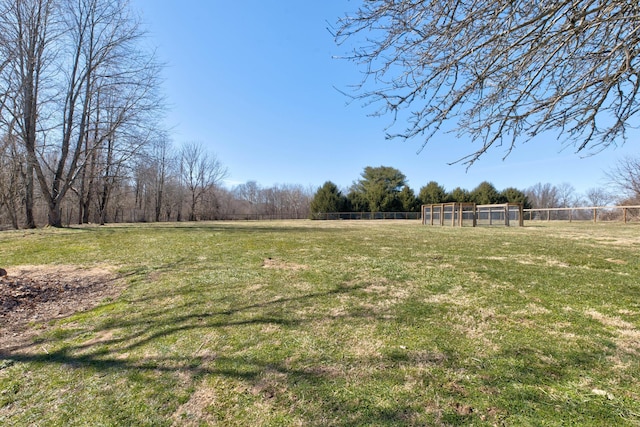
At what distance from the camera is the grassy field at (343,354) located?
5.59 feet

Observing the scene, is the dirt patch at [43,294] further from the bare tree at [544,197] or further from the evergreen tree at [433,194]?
the bare tree at [544,197]

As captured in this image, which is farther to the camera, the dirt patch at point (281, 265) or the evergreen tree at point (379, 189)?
the evergreen tree at point (379, 189)

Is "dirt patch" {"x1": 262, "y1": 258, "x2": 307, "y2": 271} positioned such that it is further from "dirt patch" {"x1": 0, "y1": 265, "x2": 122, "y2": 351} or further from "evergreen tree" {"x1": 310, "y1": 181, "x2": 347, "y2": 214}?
"evergreen tree" {"x1": 310, "y1": 181, "x2": 347, "y2": 214}

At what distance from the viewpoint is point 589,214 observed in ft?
97.1

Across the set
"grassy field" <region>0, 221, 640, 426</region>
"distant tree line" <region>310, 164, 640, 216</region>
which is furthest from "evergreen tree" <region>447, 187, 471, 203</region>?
"grassy field" <region>0, 221, 640, 426</region>

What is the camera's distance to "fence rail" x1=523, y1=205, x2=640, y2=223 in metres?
20.7

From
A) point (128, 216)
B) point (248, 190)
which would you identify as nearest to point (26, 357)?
point (128, 216)

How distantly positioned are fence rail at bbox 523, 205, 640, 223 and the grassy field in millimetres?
22700

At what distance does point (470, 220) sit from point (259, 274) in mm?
17876

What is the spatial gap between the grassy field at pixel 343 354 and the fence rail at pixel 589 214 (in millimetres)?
22700

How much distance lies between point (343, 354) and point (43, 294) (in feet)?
15.0

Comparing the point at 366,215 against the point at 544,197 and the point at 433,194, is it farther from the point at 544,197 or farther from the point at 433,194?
the point at 544,197

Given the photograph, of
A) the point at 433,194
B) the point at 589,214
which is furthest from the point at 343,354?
the point at 433,194

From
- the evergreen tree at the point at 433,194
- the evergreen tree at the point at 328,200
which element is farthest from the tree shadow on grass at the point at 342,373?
the evergreen tree at the point at 433,194
